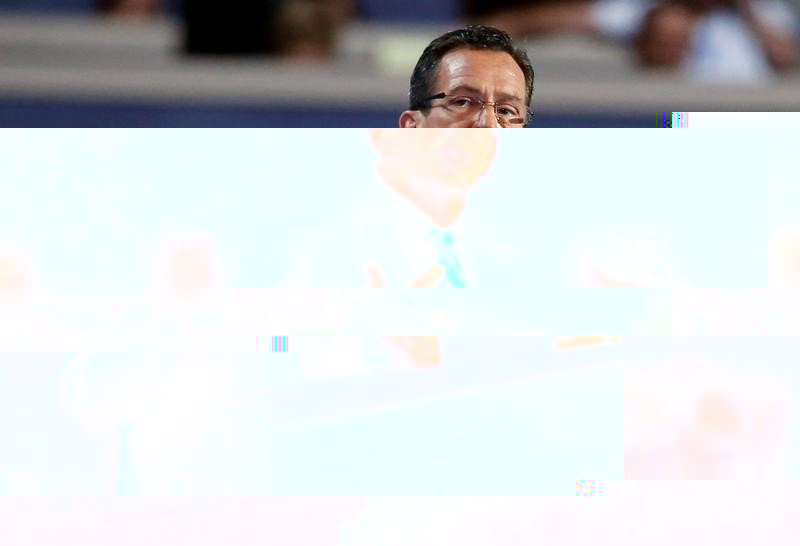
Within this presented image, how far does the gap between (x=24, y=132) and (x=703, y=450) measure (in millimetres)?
501

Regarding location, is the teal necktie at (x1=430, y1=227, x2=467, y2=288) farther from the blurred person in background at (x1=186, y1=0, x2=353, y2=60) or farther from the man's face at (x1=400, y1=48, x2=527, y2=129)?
the blurred person in background at (x1=186, y1=0, x2=353, y2=60)

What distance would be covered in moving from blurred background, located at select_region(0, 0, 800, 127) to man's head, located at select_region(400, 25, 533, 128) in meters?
0.65

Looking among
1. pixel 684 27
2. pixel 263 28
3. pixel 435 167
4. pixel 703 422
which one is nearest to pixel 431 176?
pixel 435 167

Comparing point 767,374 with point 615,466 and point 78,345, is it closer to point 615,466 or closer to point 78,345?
point 615,466

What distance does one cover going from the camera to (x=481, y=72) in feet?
2.47

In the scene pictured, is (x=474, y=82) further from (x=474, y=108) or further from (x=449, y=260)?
(x=449, y=260)

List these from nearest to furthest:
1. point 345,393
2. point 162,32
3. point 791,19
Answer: point 345,393, point 162,32, point 791,19

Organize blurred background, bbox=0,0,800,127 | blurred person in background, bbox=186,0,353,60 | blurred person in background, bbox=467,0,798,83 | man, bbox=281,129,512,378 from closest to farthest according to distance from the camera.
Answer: man, bbox=281,129,512,378 < blurred background, bbox=0,0,800,127 < blurred person in background, bbox=186,0,353,60 < blurred person in background, bbox=467,0,798,83

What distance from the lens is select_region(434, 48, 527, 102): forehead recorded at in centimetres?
75

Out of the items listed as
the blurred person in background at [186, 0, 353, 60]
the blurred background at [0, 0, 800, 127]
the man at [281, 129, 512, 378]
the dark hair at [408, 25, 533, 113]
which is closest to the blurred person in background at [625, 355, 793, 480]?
the man at [281, 129, 512, 378]

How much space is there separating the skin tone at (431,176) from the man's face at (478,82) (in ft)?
0.16

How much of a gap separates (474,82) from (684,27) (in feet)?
4.35

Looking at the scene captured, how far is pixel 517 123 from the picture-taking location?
77cm

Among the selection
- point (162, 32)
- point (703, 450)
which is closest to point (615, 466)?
point (703, 450)
